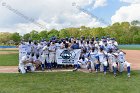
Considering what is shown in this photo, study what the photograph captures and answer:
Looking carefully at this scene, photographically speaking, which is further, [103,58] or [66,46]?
[66,46]

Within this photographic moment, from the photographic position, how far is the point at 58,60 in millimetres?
19469

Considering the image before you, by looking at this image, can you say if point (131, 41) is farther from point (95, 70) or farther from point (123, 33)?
point (95, 70)

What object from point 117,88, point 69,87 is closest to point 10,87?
point 69,87

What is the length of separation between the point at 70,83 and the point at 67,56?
602 centimetres

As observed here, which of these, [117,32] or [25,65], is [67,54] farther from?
[117,32]

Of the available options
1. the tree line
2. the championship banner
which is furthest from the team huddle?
the tree line

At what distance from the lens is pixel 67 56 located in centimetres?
1953

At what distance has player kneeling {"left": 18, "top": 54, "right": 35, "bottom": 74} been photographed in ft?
57.9

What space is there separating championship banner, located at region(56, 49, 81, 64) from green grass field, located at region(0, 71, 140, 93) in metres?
3.08

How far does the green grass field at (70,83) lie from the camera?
39.4 feet

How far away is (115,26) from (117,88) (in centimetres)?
8099

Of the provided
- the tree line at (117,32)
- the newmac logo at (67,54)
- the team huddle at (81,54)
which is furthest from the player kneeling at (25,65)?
the tree line at (117,32)

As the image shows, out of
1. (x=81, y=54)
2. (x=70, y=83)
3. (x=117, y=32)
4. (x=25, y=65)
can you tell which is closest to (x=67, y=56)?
(x=81, y=54)

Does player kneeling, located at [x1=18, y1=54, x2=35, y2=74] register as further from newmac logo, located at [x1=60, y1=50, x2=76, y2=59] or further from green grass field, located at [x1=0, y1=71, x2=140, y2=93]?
newmac logo, located at [x1=60, y1=50, x2=76, y2=59]
